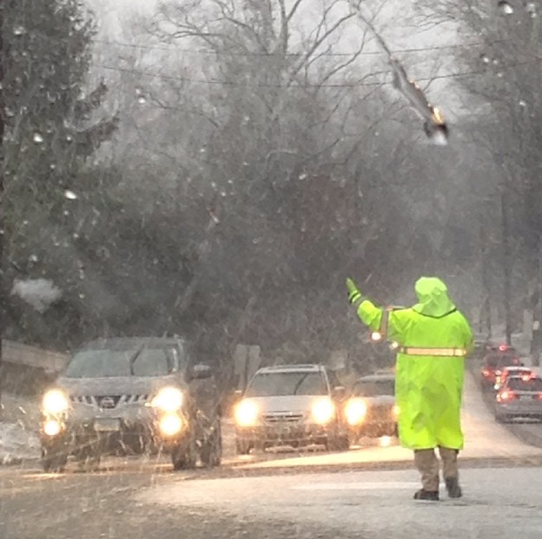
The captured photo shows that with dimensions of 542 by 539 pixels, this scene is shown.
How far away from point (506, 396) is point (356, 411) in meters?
12.7

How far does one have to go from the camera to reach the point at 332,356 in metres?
43.3

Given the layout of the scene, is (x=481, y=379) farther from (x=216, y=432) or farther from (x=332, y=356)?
(x=216, y=432)

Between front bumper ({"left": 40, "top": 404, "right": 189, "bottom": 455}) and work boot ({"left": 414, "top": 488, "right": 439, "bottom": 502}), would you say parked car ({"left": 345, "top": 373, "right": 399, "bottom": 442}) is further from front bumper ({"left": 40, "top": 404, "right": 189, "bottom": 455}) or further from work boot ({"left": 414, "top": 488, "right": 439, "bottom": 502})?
work boot ({"left": 414, "top": 488, "right": 439, "bottom": 502})

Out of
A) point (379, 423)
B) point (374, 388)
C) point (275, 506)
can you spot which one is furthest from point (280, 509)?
point (374, 388)

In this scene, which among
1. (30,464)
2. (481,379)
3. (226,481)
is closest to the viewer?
(226,481)

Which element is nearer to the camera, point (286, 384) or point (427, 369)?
point (427, 369)

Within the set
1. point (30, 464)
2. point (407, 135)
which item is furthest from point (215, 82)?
point (30, 464)

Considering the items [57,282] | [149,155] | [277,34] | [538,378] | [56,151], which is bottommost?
[538,378]

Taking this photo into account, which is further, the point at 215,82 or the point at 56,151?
the point at 215,82

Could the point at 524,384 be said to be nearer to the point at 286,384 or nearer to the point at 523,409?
the point at 523,409

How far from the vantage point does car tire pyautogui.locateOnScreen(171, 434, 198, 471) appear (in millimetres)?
15156

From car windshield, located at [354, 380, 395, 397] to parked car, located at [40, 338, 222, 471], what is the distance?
431 inches

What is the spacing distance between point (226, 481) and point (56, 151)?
69.4 feet

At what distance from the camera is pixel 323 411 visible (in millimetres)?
20500
